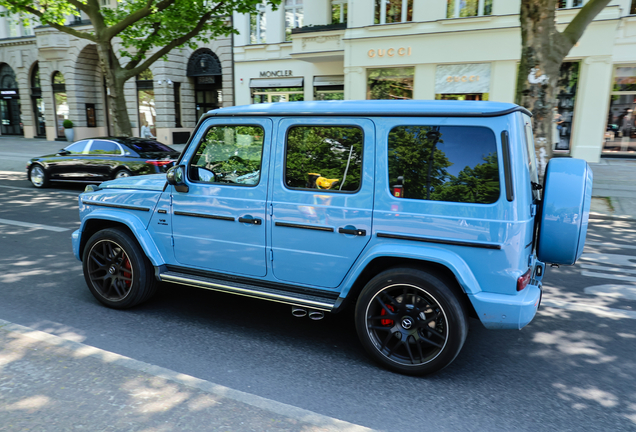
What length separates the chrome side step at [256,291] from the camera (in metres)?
3.75

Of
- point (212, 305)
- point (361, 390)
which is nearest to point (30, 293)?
point (212, 305)

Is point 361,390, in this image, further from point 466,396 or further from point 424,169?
point 424,169

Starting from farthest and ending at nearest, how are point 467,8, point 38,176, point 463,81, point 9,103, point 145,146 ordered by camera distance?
point 9,103 → point 463,81 → point 467,8 → point 38,176 → point 145,146

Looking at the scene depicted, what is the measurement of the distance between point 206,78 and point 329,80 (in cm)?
859

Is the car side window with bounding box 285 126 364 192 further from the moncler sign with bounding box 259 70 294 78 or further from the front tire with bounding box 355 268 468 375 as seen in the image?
the moncler sign with bounding box 259 70 294 78

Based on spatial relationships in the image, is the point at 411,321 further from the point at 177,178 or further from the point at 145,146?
the point at 145,146

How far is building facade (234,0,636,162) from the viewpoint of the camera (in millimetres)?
17359

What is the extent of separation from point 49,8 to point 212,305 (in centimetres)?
2047

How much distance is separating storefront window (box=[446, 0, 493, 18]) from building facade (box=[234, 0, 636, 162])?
0.12 ft

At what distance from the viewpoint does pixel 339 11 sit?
21.9 m

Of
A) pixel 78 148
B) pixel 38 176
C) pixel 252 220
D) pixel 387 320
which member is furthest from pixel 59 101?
pixel 387 320

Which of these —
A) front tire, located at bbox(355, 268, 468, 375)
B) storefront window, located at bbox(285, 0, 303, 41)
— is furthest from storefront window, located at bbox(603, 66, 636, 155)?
front tire, located at bbox(355, 268, 468, 375)

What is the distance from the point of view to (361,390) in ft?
10.9

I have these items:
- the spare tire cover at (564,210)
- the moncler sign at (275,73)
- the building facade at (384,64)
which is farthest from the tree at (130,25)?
the spare tire cover at (564,210)
